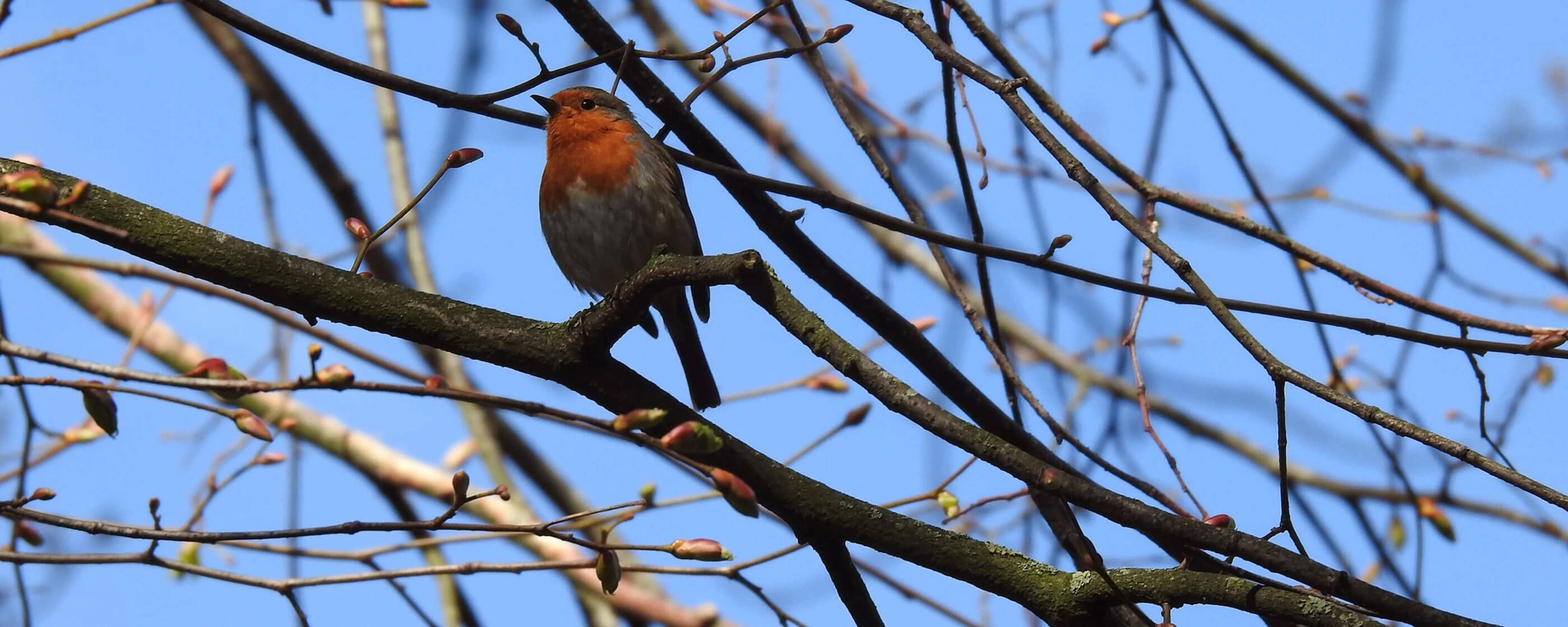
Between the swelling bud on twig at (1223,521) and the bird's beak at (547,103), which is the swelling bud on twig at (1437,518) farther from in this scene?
the bird's beak at (547,103)

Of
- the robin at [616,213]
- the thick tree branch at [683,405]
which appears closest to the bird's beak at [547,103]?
the robin at [616,213]

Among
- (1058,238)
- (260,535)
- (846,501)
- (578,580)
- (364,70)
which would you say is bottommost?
(260,535)

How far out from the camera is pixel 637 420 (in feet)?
6.29

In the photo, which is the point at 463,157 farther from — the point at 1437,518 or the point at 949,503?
the point at 1437,518

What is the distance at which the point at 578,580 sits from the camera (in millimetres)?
5672

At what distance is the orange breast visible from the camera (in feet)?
14.6

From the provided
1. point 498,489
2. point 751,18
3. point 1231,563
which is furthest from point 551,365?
point 1231,563

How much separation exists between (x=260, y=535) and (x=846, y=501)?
112 centimetres

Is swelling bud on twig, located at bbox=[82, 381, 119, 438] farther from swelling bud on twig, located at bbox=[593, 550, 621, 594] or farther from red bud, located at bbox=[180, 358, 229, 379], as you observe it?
swelling bud on twig, located at bbox=[593, 550, 621, 594]

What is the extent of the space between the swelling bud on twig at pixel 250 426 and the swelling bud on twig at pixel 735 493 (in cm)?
84

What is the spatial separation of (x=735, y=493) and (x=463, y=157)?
1030 mm

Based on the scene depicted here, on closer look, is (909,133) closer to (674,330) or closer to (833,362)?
(674,330)

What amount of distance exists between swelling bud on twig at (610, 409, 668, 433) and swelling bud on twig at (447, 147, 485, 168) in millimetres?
889

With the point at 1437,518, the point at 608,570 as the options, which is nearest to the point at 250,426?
the point at 608,570
